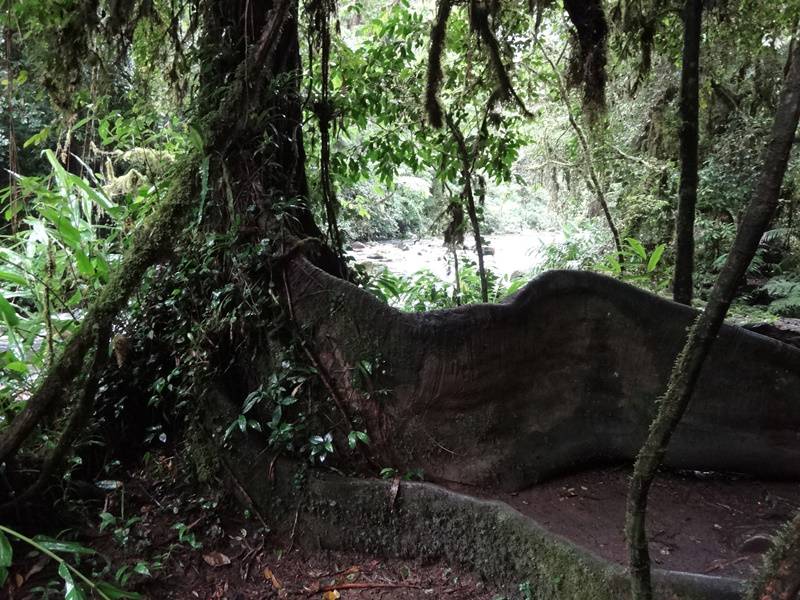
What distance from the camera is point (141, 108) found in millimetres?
4566

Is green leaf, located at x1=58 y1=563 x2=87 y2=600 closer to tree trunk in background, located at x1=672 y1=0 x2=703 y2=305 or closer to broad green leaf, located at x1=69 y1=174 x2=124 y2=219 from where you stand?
broad green leaf, located at x1=69 y1=174 x2=124 y2=219

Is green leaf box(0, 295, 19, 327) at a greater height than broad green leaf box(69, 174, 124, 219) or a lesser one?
lesser

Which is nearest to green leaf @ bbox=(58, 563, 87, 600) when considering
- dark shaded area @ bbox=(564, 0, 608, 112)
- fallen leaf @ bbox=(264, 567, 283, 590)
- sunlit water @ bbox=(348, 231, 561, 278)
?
fallen leaf @ bbox=(264, 567, 283, 590)

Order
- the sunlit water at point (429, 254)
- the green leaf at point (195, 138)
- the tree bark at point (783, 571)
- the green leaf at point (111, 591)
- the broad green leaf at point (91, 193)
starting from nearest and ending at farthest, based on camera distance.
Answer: the tree bark at point (783, 571), the green leaf at point (111, 591), the green leaf at point (195, 138), the broad green leaf at point (91, 193), the sunlit water at point (429, 254)

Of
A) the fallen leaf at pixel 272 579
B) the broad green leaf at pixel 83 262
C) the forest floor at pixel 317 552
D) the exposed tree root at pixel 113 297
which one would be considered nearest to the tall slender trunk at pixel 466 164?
the exposed tree root at pixel 113 297

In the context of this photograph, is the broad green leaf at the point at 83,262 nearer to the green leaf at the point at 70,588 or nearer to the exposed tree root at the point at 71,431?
the exposed tree root at the point at 71,431

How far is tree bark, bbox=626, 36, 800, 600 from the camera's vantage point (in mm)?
1399

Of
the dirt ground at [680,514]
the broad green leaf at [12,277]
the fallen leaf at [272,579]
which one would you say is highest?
the broad green leaf at [12,277]

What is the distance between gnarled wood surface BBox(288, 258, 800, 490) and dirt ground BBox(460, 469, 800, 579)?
99mm

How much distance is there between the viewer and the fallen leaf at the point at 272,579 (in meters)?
2.65

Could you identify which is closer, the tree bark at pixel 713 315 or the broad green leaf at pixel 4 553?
the tree bark at pixel 713 315

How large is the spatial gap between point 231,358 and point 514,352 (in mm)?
1641

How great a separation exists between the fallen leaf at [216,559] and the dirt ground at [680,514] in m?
1.27

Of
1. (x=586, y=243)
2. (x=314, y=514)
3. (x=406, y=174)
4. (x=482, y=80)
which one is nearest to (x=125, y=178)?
(x=482, y=80)
